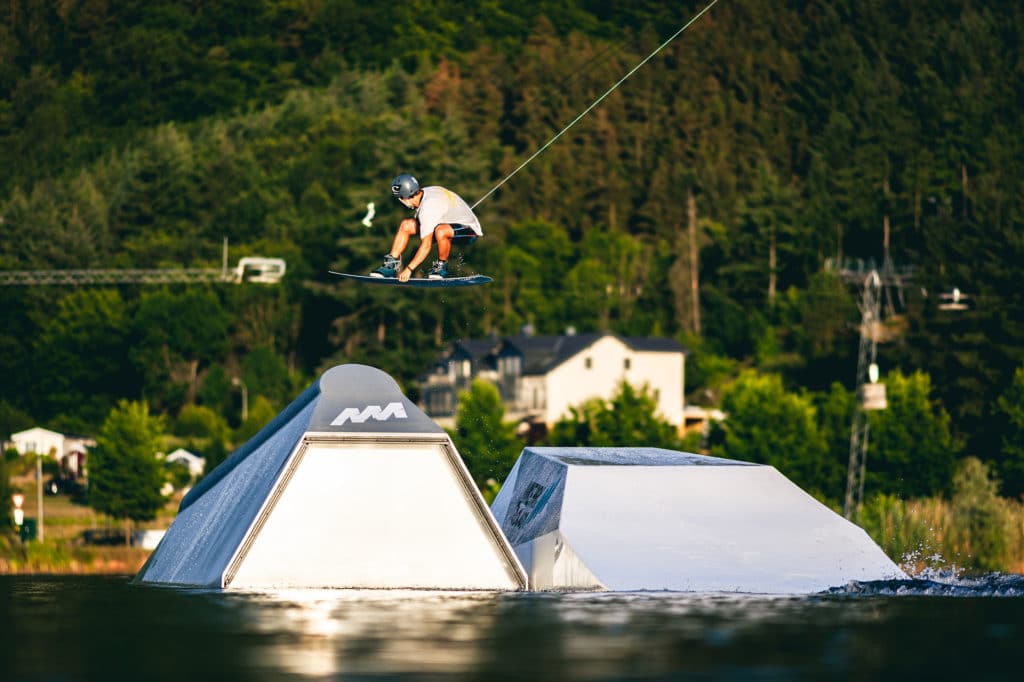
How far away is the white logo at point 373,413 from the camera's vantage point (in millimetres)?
27453

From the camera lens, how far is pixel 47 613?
23.7m

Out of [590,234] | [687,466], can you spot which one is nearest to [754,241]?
[590,234]

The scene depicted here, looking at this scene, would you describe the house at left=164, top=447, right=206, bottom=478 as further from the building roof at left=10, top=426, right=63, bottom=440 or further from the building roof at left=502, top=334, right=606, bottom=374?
the building roof at left=502, top=334, right=606, bottom=374

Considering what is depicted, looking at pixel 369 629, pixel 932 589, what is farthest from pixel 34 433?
pixel 369 629

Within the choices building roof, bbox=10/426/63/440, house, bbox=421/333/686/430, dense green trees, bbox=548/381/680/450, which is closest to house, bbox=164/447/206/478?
house, bbox=421/333/686/430

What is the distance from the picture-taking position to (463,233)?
99.6 feet

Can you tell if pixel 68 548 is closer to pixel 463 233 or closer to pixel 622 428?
pixel 463 233

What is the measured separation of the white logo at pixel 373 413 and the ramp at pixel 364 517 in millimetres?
14

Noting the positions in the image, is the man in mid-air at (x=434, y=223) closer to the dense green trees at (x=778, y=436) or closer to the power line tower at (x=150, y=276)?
the dense green trees at (x=778, y=436)

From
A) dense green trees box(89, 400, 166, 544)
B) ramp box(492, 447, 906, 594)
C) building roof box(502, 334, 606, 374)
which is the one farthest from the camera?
building roof box(502, 334, 606, 374)

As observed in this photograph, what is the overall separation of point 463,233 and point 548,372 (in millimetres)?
89969

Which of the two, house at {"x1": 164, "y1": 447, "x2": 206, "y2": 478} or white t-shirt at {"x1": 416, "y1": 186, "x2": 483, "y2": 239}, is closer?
white t-shirt at {"x1": 416, "y1": 186, "x2": 483, "y2": 239}

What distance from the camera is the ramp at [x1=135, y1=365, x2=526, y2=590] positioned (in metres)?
26.5

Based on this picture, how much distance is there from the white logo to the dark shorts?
3.52 m
